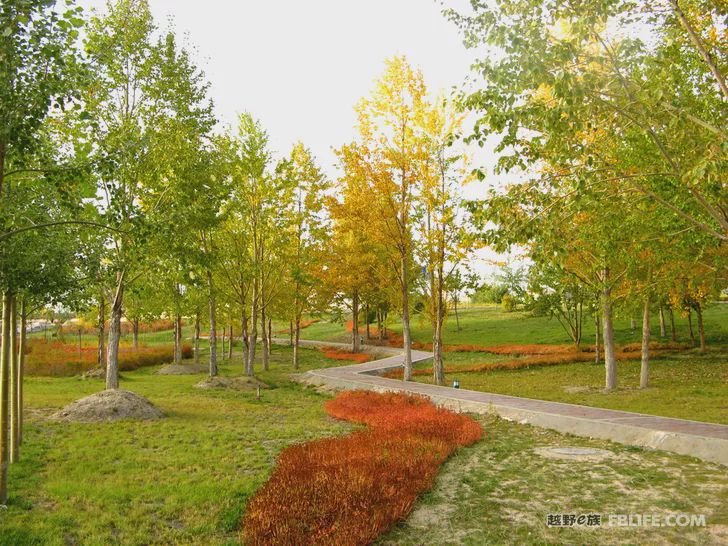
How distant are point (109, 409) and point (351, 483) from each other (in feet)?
36.4

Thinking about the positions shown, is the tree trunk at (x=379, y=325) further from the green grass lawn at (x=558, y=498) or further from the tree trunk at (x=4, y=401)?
the tree trunk at (x=4, y=401)

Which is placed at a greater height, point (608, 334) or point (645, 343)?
point (608, 334)

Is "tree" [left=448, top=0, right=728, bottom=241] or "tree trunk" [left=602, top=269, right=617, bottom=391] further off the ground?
"tree" [left=448, top=0, right=728, bottom=241]

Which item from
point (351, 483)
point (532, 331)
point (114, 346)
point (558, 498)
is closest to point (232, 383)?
point (114, 346)

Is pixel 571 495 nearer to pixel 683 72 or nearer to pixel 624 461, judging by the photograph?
pixel 624 461

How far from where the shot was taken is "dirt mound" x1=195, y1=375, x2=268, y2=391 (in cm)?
2503

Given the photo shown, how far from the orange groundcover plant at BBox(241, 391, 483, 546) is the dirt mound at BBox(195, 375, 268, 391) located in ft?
43.6

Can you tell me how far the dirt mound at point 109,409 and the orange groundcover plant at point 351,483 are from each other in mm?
7500

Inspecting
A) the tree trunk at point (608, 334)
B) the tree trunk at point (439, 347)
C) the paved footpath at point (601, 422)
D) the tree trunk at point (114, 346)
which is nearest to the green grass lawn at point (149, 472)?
the tree trunk at point (114, 346)

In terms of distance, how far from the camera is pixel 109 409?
1572 centimetres

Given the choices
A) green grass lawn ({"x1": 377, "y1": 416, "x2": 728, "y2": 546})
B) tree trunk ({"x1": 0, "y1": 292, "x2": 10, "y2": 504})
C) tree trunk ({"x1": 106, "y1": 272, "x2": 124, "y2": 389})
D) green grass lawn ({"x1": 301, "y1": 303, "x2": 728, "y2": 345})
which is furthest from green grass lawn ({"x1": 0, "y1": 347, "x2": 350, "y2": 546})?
green grass lawn ({"x1": 301, "y1": 303, "x2": 728, "y2": 345})

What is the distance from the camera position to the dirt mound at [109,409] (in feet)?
50.4

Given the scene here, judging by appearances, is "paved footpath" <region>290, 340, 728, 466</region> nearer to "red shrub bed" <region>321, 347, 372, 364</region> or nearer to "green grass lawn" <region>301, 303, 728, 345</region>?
"green grass lawn" <region>301, 303, 728, 345</region>

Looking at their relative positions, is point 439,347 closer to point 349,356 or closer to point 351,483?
point 351,483
